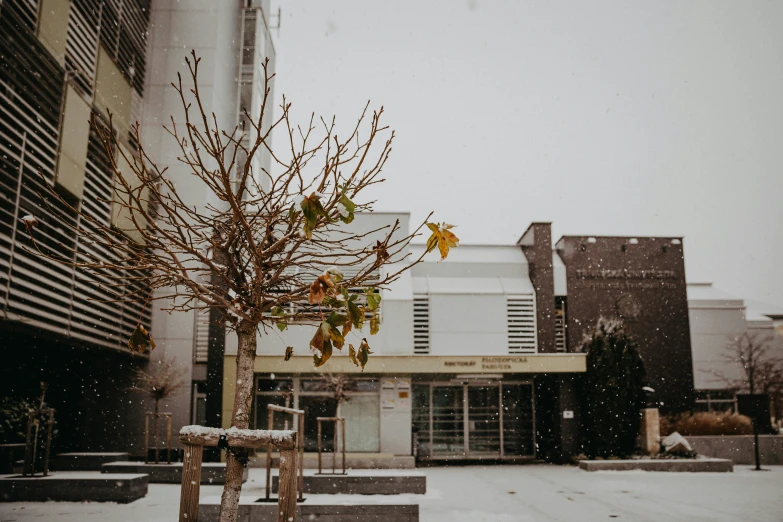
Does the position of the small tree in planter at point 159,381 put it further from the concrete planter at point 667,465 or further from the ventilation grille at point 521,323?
the concrete planter at point 667,465

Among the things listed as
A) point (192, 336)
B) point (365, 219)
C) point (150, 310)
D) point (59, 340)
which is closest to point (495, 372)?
point (365, 219)

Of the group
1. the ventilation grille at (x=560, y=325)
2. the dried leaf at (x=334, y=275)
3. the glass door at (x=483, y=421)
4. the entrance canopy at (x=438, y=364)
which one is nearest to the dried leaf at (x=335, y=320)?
the dried leaf at (x=334, y=275)

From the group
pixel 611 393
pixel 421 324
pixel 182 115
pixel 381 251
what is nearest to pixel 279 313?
pixel 381 251

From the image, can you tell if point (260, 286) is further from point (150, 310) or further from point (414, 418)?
point (414, 418)

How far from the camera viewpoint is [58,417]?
17109 mm

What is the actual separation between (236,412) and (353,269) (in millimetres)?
18057

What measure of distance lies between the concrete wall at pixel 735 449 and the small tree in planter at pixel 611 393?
2038 millimetres

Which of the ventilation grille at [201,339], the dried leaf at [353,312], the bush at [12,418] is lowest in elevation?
the bush at [12,418]

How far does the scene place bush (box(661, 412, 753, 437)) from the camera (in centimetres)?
2027

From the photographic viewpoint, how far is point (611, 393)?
63.1ft

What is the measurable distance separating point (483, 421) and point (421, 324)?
12.8ft

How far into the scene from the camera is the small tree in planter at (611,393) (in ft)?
61.8

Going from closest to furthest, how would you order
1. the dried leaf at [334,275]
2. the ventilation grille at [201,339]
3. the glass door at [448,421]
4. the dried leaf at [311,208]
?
1. the dried leaf at [334,275]
2. the dried leaf at [311,208]
3. the ventilation grille at [201,339]
4. the glass door at [448,421]

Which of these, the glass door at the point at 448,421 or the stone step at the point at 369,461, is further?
the glass door at the point at 448,421
